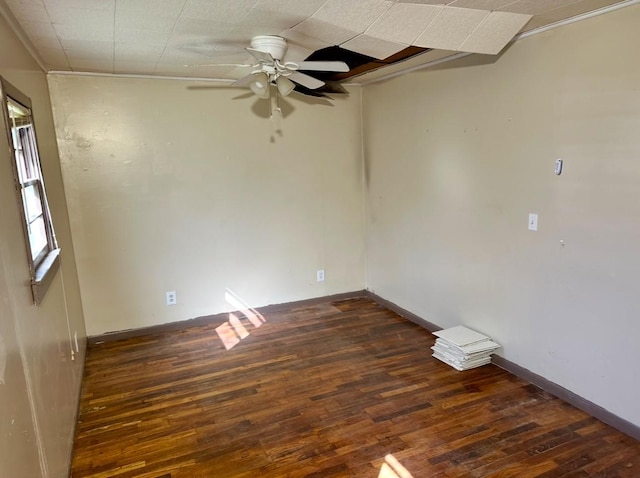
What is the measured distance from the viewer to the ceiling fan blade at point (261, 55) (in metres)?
2.39

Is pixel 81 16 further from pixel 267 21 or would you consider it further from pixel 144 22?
pixel 267 21

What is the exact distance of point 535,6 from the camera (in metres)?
2.14

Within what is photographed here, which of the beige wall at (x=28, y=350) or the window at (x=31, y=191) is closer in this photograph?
the beige wall at (x=28, y=350)

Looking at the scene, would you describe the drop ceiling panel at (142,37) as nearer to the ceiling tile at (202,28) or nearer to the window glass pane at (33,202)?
the ceiling tile at (202,28)

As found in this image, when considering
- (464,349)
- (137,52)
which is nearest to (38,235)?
(137,52)

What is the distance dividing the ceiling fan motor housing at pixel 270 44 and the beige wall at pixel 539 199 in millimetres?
1380

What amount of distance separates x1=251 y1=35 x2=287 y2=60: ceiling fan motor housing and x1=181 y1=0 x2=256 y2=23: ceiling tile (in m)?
0.29

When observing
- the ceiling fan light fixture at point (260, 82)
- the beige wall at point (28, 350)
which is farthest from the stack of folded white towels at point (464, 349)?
the beige wall at point (28, 350)

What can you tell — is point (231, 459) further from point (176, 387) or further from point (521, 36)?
point (521, 36)

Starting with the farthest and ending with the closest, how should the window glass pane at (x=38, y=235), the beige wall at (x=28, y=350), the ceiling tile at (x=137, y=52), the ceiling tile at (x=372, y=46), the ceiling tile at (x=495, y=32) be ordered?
the ceiling tile at (x=137, y=52) → the ceiling tile at (x=372, y=46) → the ceiling tile at (x=495, y=32) → the window glass pane at (x=38, y=235) → the beige wall at (x=28, y=350)

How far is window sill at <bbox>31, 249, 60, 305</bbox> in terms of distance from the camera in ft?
6.03

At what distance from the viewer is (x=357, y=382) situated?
9.68ft

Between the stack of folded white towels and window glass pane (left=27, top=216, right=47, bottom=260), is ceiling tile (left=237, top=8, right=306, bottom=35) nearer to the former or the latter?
window glass pane (left=27, top=216, right=47, bottom=260)

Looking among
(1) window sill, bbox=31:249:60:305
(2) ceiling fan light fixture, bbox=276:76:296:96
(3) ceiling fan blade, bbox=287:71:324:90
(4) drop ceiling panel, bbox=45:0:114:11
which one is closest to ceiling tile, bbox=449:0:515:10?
(3) ceiling fan blade, bbox=287:71:324:90
